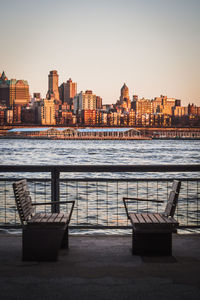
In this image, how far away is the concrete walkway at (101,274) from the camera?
4.24m

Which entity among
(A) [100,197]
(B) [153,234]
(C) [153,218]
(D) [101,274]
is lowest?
(A) [100,197]

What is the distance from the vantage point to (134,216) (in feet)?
19.1

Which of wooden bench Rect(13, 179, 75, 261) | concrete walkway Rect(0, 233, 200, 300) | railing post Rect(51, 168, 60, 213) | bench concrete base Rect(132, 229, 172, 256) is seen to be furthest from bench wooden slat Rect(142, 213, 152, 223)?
railing post Rect(51, 168, 60, 213)

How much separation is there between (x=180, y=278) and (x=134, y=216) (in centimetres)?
129

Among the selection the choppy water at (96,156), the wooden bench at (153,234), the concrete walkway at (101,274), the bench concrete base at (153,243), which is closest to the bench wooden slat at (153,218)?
the wooden bench at (153,234)

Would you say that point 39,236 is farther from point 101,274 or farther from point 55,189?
→ point 55,189

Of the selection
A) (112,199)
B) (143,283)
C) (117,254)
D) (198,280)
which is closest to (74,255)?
(117,254)

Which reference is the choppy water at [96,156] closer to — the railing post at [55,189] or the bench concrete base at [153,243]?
the railing post at [55,189]

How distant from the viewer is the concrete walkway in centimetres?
424

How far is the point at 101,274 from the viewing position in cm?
482

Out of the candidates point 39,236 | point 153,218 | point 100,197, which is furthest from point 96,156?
point 39,236

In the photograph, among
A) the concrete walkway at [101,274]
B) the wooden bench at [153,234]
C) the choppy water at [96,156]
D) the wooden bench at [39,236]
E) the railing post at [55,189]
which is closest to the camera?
the concrete walkway at [101,274]

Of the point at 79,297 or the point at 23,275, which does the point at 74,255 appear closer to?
the point at 23,275

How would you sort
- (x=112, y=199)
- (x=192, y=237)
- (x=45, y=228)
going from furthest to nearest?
(x=112, y=199)
(x=192, y=237)
(x=45, y=228)
